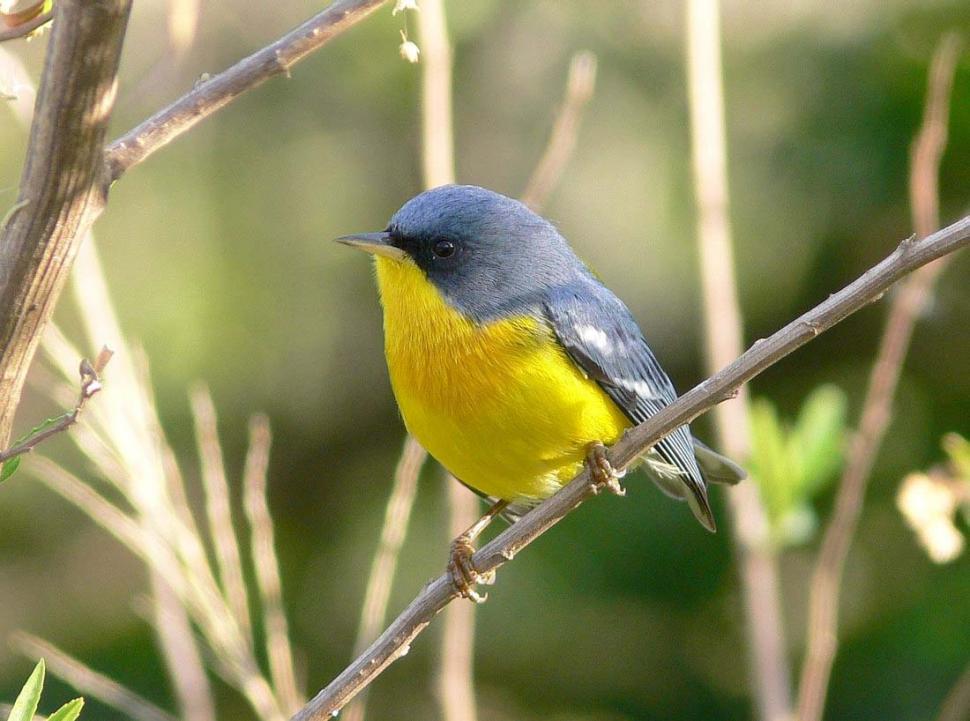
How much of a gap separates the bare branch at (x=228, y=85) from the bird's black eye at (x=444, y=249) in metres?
1.72

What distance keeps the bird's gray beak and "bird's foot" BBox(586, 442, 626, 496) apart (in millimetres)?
806

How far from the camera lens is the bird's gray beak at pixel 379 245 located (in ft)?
11.1

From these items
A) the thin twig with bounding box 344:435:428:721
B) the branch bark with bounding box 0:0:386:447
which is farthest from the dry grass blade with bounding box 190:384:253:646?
the branch bark with bounding box 0:0:386:447

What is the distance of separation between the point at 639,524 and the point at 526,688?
113 cm

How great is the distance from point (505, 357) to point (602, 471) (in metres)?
0.40

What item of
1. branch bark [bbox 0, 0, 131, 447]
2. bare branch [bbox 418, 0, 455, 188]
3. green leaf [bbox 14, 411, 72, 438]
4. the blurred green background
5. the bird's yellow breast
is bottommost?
green leaf [bbox 14, 411, 72, 438]

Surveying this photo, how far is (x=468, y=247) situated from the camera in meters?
3.47

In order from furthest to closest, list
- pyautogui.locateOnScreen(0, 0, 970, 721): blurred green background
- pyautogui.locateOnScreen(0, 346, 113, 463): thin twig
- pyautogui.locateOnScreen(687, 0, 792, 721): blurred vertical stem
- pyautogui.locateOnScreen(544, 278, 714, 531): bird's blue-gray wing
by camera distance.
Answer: pyautogui.locateOnScreen(0, 0, 970, 721): blurred green background → pyautogui.locateOnScreen(687, 0, 792, 721): blurred vertical stem → pyautogui.locateOnScreen(544, 278, 714, 531): bird's blue-gray wing → pyautogui.locateOnScreen(0, 346, 113, 463): thin twig

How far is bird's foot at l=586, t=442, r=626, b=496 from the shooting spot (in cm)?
280

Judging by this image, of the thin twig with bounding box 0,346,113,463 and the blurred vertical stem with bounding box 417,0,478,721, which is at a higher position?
the blurred vertical stem with bounding box 417,0,478,721

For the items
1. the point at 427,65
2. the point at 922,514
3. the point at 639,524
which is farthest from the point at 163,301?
the point at 922,514

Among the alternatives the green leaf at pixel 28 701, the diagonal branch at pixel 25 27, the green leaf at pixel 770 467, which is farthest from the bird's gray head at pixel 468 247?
the green leaf at pixel 28 701

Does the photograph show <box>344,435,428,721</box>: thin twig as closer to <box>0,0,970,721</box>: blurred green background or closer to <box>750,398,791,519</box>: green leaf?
<box>750,398,791,519</box>: green leaf

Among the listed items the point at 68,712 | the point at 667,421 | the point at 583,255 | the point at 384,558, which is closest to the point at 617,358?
the point at 384,558
